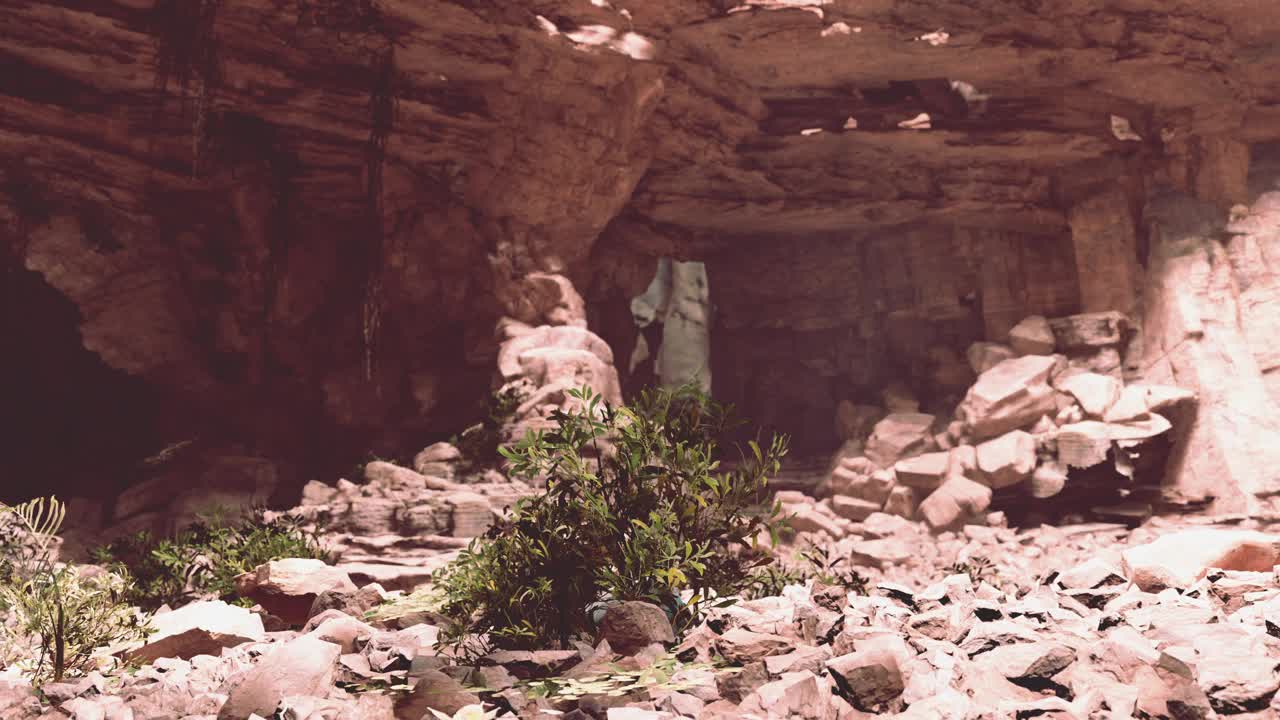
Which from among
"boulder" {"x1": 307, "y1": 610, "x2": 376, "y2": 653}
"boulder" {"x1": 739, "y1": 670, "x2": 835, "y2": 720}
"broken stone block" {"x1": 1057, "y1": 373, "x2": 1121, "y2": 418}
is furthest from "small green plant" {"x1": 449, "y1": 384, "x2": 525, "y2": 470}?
"broken stone block" {"x1": 1057, "y1": 373, "x2": 1121, "y2": 418}

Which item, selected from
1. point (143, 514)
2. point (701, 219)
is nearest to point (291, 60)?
point (143, 514)

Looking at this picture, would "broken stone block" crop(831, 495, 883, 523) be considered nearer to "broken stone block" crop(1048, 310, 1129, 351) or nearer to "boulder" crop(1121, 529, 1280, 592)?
"broken stone block" crop(1048, 310, 1129, 351)

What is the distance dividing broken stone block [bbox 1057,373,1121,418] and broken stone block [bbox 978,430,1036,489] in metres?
0.89

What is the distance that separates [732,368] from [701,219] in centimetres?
377

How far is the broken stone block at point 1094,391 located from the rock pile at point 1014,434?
0.01 metres

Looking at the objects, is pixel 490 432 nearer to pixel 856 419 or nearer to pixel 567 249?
→ pixel 567 249

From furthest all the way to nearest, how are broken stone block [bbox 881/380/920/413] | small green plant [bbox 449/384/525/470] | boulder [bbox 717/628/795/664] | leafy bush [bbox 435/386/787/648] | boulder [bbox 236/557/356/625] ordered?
broken stone block [bbox 881/380/920/413] → small green plant [bbox 449/384/525/470] → boulder [bbox 236/557/356/625] → leafy bush [bbox 435/386/787/648] → boulder [bbox 717/628/795/664]

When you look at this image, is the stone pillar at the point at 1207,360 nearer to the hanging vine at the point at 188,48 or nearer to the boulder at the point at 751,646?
the boulder at the point at 751,646

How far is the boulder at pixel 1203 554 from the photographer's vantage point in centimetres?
402

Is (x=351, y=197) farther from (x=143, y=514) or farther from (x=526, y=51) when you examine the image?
(x=143, y=514)

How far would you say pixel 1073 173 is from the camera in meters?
13.4

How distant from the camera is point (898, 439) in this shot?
13242 millimetres

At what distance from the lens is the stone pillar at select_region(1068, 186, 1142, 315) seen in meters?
12.8

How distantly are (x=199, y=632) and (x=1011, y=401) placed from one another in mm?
10756
